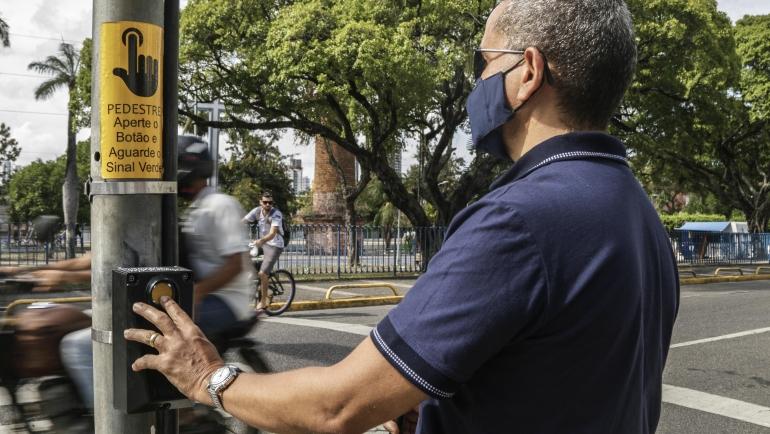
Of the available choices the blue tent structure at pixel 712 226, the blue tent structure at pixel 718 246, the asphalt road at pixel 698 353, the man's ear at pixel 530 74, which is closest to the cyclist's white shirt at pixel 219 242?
the asphalt road at pixel 698 353

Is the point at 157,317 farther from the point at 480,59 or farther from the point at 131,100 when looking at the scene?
the point at 480,59

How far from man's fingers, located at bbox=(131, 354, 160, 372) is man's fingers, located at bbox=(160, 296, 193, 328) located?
80mm

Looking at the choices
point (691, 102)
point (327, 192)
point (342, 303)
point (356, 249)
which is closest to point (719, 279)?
point (691, 102)

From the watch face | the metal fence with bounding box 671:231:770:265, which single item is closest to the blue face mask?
the watch face

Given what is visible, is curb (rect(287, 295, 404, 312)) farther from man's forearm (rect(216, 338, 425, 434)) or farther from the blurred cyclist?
man's forearm (rect(216, 338, 425, 434))

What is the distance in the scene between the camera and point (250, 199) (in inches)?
1673

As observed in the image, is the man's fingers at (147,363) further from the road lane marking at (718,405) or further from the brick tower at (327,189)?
the brick tower at (327,189)

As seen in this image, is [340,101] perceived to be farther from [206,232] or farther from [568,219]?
[568,219]

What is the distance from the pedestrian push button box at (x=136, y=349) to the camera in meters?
1.51

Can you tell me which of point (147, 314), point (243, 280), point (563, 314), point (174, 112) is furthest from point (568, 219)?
point (243, 280)

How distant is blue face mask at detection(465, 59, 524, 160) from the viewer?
1.53m

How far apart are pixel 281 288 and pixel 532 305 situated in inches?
→ 419

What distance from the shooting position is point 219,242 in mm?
4020

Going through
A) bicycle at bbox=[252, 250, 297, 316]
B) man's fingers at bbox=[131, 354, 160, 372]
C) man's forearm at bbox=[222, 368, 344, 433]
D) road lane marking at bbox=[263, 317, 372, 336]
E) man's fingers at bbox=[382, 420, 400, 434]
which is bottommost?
road lane marking at bbox=[263, 317, 372, 336]
